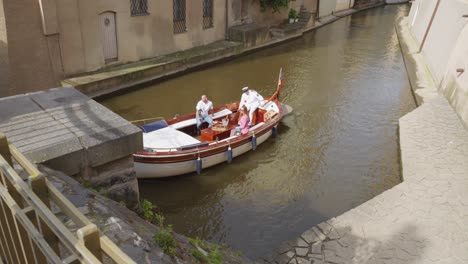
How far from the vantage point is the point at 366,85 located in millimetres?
18000

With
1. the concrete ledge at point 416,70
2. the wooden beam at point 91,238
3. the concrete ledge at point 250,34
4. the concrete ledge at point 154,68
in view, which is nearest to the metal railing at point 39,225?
the wooden beam at point 91,238

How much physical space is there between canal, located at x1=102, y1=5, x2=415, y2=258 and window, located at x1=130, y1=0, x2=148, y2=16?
314cm

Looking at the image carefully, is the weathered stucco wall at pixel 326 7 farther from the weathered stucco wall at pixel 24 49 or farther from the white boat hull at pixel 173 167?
the white boat hull at pixel 173 167

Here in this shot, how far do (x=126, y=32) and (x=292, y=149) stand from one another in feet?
28.9

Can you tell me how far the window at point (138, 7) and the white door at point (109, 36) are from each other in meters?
1.01

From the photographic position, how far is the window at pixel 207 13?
775 inches

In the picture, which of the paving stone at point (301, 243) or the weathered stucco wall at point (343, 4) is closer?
the paving stone at point (301, 243)

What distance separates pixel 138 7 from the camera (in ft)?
53.9

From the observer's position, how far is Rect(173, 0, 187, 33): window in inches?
712

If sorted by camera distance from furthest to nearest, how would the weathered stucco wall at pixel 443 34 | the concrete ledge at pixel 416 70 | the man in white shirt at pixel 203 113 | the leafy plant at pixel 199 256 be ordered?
the weathered stucco wall at pixel 443 34 → the concrete ledge at pixel 416 70 → the man in white shirt at pixel 203 113 → the leafy plant at pixel 199 256

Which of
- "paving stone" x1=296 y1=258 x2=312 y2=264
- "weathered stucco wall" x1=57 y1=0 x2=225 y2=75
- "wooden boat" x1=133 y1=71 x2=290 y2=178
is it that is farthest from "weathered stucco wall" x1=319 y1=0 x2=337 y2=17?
"paving stone" x1=296 y1=258 x2=312 y2=264

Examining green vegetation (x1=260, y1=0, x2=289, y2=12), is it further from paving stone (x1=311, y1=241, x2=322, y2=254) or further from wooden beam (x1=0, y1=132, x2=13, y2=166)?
wooden beam (x1=0, y1=132, x2=13, y2=166)

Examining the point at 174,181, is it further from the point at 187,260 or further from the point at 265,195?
the point at 187,260

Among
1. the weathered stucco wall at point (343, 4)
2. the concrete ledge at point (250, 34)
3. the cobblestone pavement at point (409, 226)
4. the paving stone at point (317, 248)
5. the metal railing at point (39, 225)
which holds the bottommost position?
the paving stone at point (317, 248)
